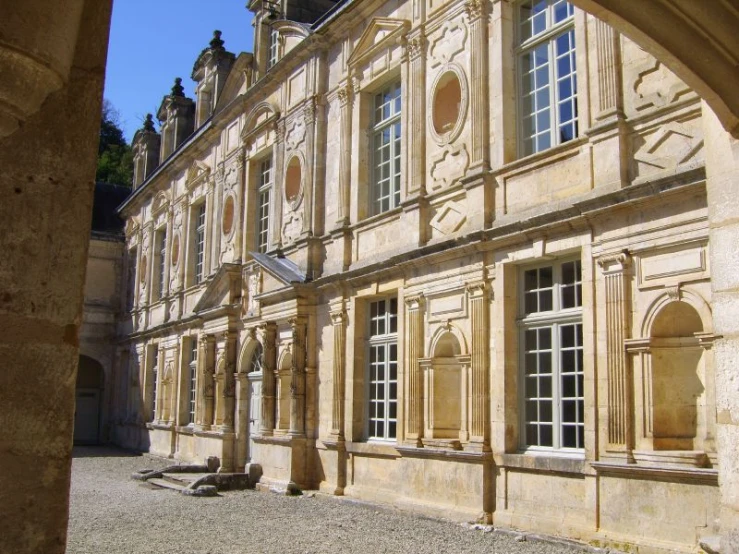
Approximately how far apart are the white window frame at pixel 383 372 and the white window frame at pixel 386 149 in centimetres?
151

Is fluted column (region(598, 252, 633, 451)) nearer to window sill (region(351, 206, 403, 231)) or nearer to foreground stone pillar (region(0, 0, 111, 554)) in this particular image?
window sill (region(351, 206, 403, 231))

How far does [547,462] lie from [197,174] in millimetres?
13662

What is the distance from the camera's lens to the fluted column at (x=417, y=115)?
1117 centimetres

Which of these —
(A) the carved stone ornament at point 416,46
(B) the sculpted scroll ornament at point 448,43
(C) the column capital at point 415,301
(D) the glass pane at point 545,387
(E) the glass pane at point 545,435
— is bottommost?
(E) the glass pane at point 545,435

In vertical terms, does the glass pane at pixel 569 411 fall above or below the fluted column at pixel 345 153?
below

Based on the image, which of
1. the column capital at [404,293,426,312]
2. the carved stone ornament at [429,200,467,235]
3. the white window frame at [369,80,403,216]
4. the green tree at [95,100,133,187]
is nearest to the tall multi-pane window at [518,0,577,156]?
the carved stone ornament at [429,200,467,235]

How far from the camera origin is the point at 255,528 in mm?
9555

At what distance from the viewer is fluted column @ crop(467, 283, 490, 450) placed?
9.38 metres

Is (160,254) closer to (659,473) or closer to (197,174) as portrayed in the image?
(197,174)

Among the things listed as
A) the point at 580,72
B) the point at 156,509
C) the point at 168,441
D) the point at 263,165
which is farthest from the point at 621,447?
the point at 168,441

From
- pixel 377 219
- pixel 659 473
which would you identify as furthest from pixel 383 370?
pixel 659 473

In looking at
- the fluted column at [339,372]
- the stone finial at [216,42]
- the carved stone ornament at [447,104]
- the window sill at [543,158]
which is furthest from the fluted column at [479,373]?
the stone finial at [216,42]

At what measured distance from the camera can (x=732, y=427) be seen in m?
3.77

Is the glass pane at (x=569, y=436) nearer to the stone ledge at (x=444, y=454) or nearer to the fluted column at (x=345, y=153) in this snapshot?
the stone ledge at (x=444, y=454)
